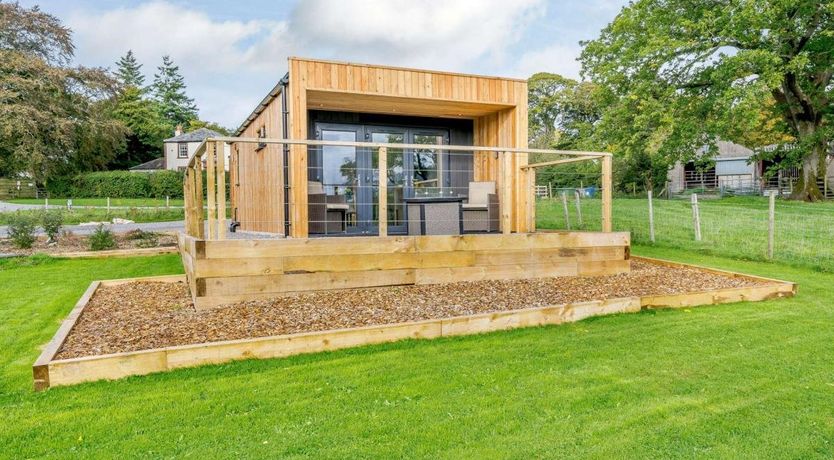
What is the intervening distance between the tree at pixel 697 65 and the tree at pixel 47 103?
1081 inches

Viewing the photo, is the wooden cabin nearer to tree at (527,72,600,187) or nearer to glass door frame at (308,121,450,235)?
glass door frame at (308,121,450,235)

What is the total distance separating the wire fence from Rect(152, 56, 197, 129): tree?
150 feet

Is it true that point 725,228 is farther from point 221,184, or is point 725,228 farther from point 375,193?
point 221,184

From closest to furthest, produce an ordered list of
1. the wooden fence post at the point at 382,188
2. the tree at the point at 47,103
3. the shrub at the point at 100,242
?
1. the wooden fence post at the point at 382,188
2. the shrub at the point at 100,242
3. the tree at the point at 47,103

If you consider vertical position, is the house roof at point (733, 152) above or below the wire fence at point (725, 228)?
above

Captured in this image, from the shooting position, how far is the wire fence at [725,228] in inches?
321

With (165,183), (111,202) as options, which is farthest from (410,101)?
(165,183)

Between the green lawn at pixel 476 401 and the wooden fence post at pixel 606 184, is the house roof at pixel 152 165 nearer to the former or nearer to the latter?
the green lawn at pixel 476 401

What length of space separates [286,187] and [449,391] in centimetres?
475

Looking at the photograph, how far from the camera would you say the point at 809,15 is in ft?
50.8

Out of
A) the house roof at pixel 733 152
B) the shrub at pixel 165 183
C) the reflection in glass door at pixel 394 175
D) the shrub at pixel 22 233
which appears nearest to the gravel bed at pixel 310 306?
the reflection in glass door at pixel 394 175

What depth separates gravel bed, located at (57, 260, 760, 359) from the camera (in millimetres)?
3799

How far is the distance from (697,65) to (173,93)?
4819 cm

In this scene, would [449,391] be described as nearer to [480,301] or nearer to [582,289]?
[480,301]
